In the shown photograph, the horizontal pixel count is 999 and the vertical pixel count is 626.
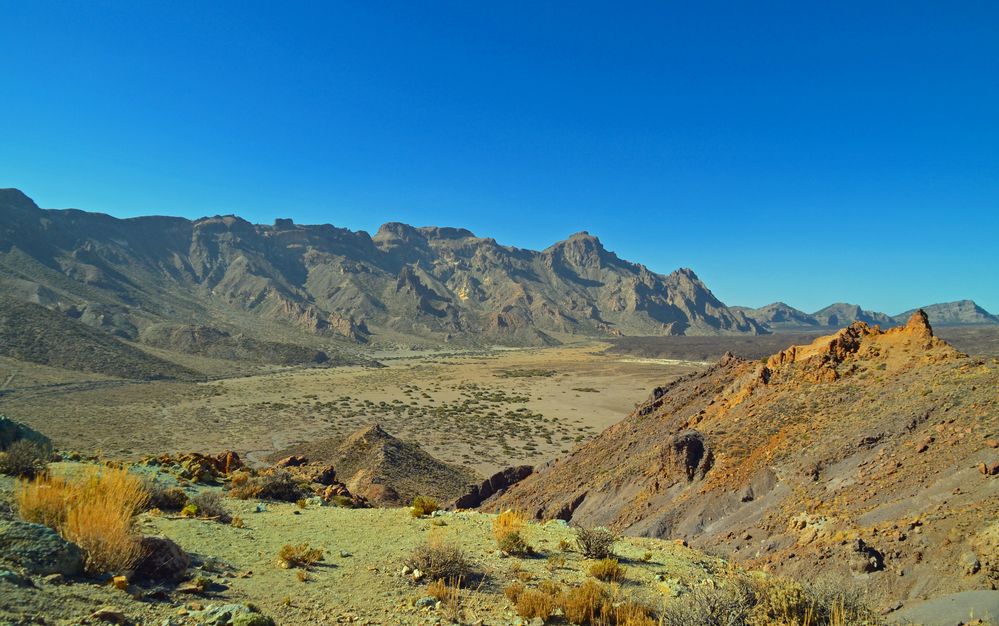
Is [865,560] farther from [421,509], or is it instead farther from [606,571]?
[421,509]

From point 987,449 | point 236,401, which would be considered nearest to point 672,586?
point 987,449

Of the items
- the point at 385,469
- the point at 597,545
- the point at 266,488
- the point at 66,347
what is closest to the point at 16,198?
the point at 66,347

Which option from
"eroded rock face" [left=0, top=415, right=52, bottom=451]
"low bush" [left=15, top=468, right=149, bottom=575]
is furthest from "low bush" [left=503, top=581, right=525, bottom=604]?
"eroded rock face" [left=0, top=415, right=52, bottom=451]

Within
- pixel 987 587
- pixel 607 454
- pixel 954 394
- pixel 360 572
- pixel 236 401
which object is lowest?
pixel 236 401

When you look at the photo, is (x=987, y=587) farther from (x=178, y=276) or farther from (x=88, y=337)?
(x=178, y=276)

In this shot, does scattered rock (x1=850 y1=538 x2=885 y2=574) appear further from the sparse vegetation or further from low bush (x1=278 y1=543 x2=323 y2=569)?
low bush (x1=278 y1=543 x2=323 y2=569)

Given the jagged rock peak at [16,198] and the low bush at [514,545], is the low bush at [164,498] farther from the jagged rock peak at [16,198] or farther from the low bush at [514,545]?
the jagged rock peak at [16,198]

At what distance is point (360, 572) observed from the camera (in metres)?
7.27

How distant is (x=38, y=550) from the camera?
5148mm

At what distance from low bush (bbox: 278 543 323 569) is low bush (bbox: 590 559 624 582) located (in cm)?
424

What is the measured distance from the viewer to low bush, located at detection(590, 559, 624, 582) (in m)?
7.70

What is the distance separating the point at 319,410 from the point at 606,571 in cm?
5408

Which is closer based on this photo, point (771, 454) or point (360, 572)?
point (360, 572)

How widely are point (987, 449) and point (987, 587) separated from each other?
455 cm
